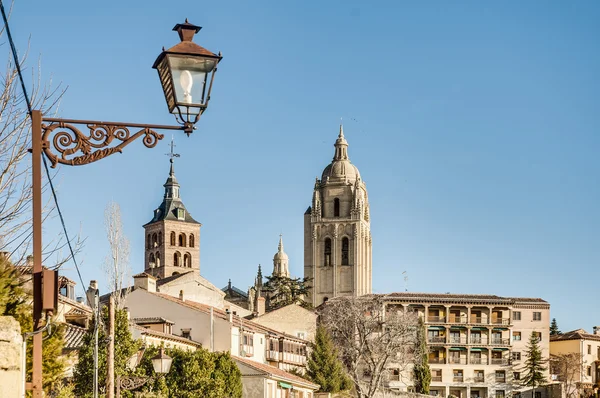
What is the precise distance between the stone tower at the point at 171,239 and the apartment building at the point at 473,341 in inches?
1540

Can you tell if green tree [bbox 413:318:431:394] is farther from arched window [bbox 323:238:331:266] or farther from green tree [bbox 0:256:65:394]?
green tree [bbox 0:256:65:394]

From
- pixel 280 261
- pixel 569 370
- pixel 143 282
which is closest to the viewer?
pixel 143 282

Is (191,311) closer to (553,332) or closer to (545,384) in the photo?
(545,384)

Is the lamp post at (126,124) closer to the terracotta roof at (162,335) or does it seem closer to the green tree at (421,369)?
the terracotta roof at (162,335)

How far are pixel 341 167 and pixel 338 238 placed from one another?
11.0 metres

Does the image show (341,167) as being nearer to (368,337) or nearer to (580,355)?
(580,355)

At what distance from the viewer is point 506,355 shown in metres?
112

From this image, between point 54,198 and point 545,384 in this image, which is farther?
point 545,384

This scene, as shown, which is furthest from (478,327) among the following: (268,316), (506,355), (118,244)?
(118,244)

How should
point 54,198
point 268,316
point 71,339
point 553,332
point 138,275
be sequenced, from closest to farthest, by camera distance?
point 54,198
point 71,339
point 138,275
point 268,316
point 553,332

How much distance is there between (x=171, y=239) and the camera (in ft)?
471

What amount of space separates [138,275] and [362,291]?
271 ft

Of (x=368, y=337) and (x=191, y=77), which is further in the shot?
(x=368, y=337)

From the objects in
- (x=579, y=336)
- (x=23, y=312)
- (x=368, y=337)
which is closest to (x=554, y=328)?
(x=579, y=336)
